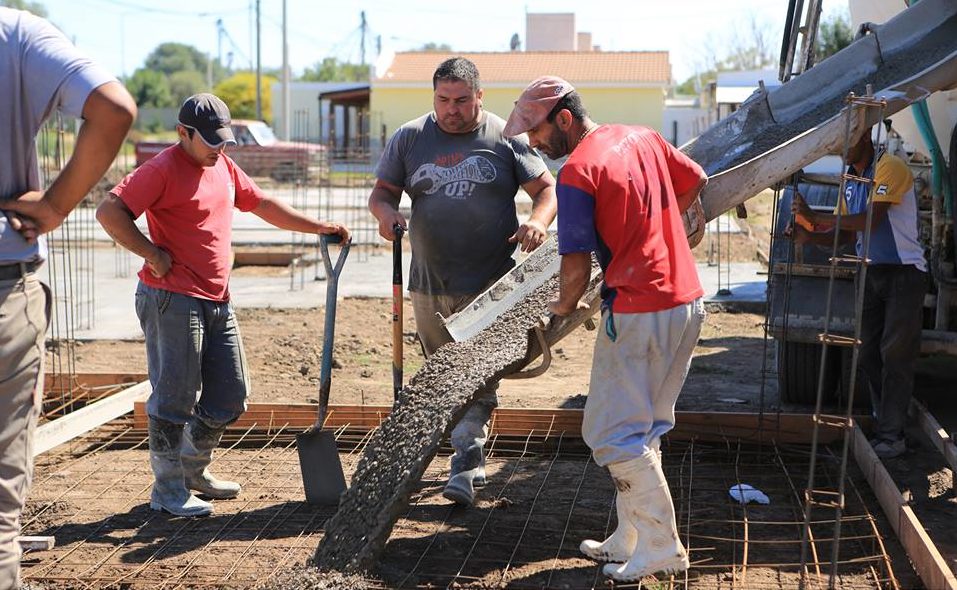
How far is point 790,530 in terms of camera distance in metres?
4.43

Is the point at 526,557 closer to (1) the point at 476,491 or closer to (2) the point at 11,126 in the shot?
(1) the point at 476,491

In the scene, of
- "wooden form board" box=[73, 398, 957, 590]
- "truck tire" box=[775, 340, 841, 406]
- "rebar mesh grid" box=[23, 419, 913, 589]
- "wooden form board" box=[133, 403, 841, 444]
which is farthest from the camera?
"truck tire" box=[775, 340, 841, 406]

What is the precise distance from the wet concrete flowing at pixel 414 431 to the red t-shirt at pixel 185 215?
0.99 meters

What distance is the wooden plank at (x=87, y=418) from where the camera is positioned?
543 centimetres

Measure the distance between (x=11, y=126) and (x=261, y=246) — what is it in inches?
496

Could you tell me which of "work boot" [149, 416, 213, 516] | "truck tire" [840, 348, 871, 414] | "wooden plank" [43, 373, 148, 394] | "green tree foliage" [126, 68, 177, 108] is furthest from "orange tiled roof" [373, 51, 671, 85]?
"work boot" [149, 416, 213, 516]

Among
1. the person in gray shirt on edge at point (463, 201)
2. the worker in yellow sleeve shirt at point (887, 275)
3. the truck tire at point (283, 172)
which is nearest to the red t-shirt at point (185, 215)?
the person in gray shirt on edge at point (463, 201)

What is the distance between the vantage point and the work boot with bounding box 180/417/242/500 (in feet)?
15.5

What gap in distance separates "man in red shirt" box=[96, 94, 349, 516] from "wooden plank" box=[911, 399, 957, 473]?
2.99m

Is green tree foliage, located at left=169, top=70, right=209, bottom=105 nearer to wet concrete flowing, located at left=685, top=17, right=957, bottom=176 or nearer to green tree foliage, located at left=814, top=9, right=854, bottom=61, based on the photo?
green tree foliage, located at left=814, top=9, right=854, bottom=61

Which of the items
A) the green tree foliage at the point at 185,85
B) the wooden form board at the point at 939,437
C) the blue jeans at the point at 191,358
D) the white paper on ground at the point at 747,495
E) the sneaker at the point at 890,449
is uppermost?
the green tree foliage at the point at 185,85

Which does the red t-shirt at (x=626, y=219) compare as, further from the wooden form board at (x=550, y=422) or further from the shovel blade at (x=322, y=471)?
the wooden form board at (x=550, y=422)

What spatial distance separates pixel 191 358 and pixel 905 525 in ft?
9.41

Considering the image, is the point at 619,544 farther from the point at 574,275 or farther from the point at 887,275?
the point at 887,275
